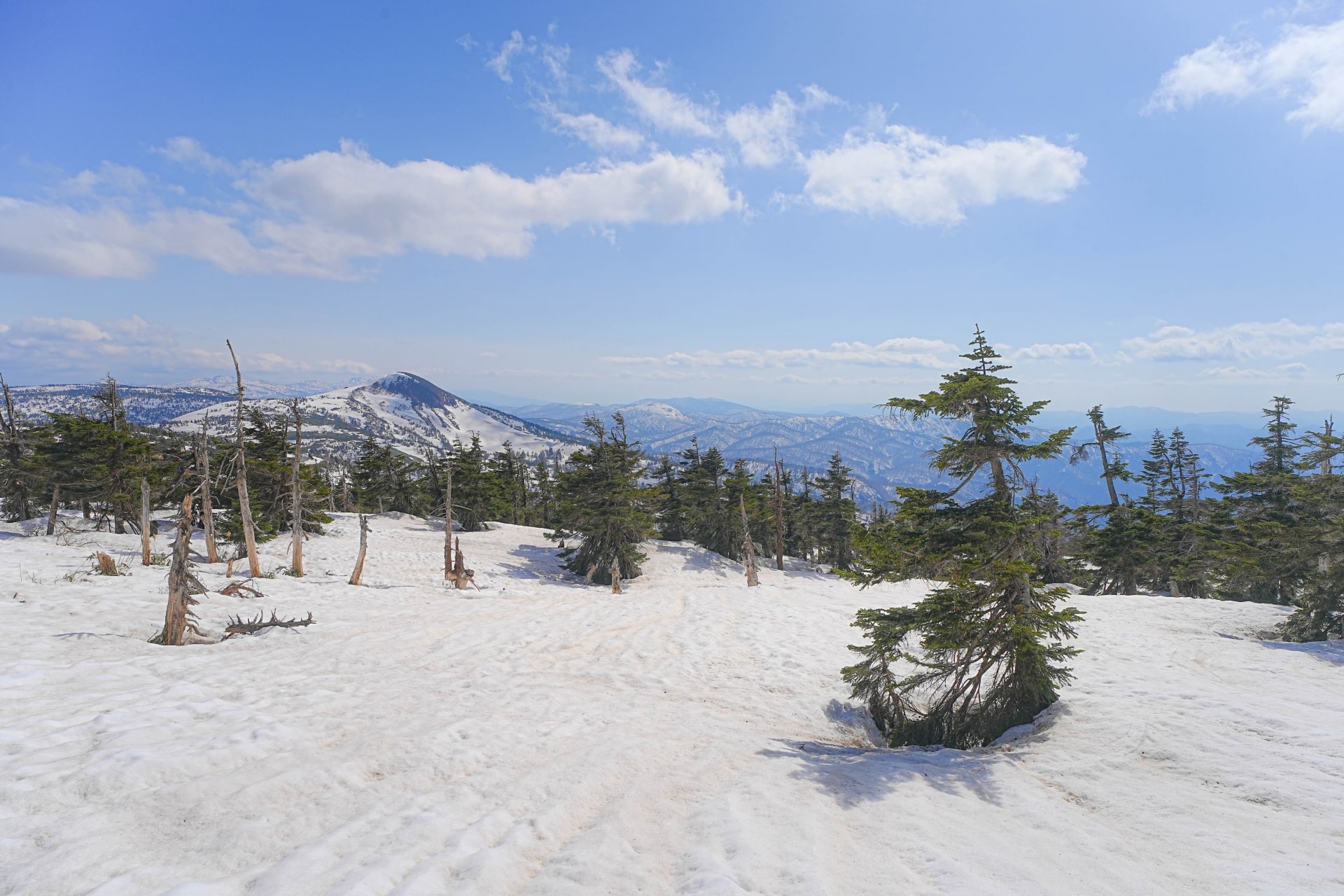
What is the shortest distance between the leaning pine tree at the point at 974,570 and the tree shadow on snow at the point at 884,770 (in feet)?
4.35

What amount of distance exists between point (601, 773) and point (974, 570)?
6372 mm

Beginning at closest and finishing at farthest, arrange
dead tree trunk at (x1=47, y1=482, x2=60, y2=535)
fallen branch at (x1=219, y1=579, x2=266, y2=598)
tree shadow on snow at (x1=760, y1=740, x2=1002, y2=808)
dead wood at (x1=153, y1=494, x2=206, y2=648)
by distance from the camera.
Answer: tree shadow on snow at (x1=760, y1=740, x2=1002, y2=808), dead wood at (x1=153, y1=494, x2=206, y2=648), fallen branch at (x1=219, y1=579, x2=266, y2=598), dead tree trunk at (x1=47, y1=482, x2=60, y2=535)

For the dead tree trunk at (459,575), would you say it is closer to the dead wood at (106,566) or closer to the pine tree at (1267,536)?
the dead wood at (106,566)

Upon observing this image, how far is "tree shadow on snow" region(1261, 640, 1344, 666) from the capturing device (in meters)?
11.7

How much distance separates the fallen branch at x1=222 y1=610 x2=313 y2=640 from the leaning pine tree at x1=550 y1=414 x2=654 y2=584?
54.3 feet

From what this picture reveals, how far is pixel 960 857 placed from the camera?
205 inches

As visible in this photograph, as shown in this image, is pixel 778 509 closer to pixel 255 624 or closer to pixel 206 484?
pixel 255 624

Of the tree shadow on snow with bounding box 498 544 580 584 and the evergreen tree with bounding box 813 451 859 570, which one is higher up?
the evergreen tree with bounding box 813 451 859 570

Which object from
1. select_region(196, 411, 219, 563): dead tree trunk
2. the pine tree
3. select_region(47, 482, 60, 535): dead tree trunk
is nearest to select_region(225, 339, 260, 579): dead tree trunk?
select_region(196, 411, 219, 563): dead tree trunk

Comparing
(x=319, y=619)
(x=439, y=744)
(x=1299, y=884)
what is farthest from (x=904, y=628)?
(x=319, y=619)

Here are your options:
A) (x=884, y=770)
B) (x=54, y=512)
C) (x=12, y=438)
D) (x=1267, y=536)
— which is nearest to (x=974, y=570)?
(x=884, y=770)

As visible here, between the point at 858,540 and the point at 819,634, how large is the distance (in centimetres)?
830

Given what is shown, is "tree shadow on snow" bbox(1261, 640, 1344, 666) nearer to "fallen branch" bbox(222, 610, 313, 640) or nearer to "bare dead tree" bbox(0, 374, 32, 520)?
"fallen branch" bbox(222, 610, 313, 640)

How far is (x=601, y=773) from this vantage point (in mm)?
6934
